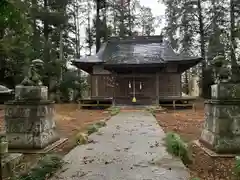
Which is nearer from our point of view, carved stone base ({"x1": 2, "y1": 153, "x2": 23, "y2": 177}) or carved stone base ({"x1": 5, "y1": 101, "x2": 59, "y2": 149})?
carved stone base ({"x1": 2, "y1": 153, "x2": 23, "y2": 177})

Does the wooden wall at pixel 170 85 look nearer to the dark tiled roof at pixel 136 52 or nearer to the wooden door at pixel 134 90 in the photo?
the wooden door at pixel 134 90

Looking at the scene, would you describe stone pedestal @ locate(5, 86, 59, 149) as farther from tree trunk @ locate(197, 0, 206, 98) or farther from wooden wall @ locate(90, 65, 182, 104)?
tree trunk @ locate(197, 0, 206, 98)

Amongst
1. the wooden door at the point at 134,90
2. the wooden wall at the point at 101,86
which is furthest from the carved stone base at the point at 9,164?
the wooden wall at the point at 101,86

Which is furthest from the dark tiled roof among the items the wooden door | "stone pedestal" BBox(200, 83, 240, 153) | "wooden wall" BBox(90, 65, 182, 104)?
"stone pedestal" BBox(200, 83, 240, 153)

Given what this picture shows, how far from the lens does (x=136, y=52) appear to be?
20000mm

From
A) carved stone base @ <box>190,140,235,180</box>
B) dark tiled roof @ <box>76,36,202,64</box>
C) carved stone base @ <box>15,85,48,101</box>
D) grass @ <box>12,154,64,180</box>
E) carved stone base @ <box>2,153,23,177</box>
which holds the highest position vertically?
dark tiled roof @ <box>76,36,202,64</box>

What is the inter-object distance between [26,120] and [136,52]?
15.0m

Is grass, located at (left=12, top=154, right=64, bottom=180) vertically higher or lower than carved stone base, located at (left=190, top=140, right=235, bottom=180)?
higher

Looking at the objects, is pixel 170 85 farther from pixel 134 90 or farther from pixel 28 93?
pixel 28 93

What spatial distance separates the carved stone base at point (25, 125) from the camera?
5770mm

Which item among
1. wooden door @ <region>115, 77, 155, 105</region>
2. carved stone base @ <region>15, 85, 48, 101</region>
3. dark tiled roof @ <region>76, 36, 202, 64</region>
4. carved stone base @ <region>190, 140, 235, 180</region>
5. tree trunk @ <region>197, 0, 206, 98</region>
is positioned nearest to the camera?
carved stone base @ <region>190, 140, 235, 180</region>

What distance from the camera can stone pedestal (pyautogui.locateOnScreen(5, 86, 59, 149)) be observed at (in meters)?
5.78

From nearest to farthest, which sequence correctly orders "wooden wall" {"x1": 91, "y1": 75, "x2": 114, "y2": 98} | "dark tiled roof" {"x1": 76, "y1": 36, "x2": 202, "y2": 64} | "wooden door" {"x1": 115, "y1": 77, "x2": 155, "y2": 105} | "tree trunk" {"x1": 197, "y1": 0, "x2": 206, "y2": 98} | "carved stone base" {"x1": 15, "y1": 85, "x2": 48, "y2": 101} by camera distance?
"carved stone base" {"x1": 15, "y1": 85, "x2": 48, "y2": 101}
"dark tiled roof" {"x1": 76, "y1": 36, "x2": 202, "y2": 64}
"wooden door" {"x1": 115, "y1": 77, "x2": 155, "y2": 105}
"wooden wall" {"x1": 91, "y1": 75, "x2": 114, "y2": 98}
"tree trunk" {"x1": 197, "y1": 0, "x2": 206, "y2": 98}

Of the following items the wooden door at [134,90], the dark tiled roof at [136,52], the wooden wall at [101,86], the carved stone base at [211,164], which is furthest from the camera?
the wooden wall at [101,86]
